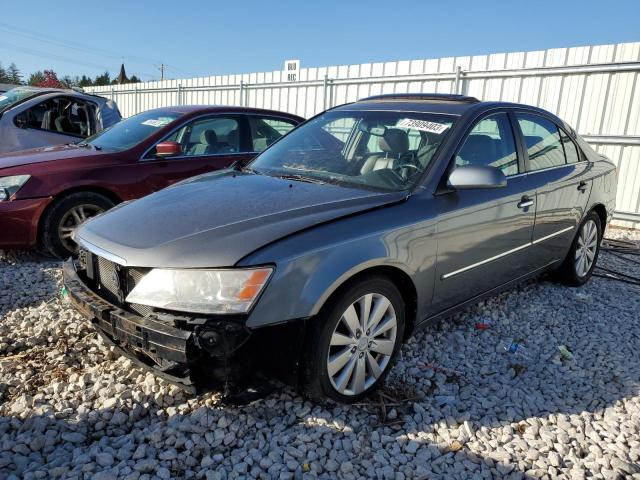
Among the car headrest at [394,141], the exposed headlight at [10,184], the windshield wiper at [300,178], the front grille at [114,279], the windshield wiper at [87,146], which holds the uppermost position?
the car headrest at [394,141]

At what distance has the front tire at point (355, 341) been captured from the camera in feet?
7.91

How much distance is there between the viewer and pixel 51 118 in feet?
25.8

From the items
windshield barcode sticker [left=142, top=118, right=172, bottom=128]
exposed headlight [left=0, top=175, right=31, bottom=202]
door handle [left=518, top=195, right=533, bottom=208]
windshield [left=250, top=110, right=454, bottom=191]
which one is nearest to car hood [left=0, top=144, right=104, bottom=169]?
exposed headlight [left=0, top=175, right=31, bottom=202]

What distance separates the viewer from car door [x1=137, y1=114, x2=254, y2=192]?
5121 millimetres

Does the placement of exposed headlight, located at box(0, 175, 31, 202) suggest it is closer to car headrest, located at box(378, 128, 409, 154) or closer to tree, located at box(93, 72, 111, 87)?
car headrest, located at box(378, 128, 409, 154)

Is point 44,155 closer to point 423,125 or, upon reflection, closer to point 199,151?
point 199,151

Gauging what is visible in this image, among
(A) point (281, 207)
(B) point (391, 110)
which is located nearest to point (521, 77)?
(B) point (391, 110)

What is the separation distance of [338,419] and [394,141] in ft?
5.93

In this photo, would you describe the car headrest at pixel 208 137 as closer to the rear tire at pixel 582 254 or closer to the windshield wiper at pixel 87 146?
the windshield wiper at pixel 87 146

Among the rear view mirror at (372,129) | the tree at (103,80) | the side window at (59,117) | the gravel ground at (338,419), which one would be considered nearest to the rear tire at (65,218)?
the gravel ground at (338,419)

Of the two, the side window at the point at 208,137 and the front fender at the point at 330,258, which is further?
the side window at the point at 208,137

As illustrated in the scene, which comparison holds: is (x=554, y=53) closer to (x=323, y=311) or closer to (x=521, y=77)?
(x=521, y=77)

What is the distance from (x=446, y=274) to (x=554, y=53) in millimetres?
6908

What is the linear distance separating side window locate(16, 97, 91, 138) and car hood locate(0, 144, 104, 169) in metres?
2.76
